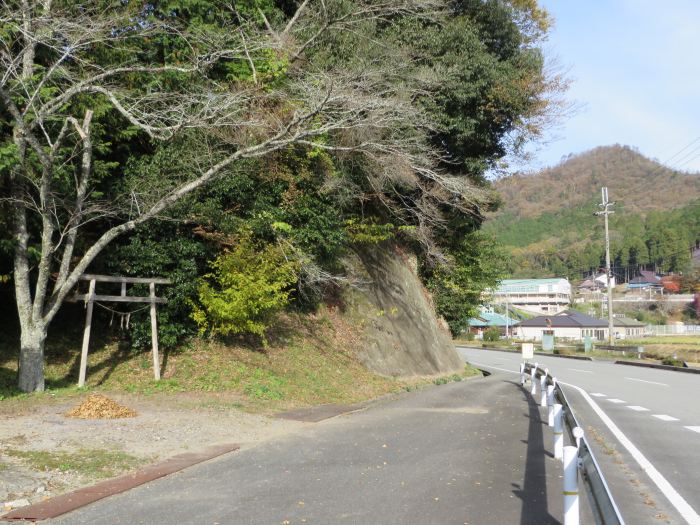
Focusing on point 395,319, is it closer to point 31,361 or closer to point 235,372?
point 235,372

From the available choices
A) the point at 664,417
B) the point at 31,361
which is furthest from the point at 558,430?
the point at 31,361

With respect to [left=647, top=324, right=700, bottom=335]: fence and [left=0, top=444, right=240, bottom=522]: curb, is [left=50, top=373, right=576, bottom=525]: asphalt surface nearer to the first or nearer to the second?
[left=0, top=444, right=240, bottom=522]: curb

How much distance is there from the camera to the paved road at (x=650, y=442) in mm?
6133

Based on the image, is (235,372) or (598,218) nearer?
(235,372)

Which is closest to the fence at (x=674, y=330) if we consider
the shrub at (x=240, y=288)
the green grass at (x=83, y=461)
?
the shrub at (x=240, y=288)

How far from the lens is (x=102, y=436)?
8195mm

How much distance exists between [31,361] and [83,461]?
455cm

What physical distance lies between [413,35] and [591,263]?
10533 cm

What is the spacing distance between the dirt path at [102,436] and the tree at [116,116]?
84.7 inches

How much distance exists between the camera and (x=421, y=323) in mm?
23359

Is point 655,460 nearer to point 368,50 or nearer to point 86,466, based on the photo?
point 86,466

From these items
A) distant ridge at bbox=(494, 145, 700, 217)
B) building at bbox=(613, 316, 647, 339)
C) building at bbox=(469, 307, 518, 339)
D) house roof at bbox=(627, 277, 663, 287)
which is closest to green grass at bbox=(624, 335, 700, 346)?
building at bbox=(613, 316, 647, 339)

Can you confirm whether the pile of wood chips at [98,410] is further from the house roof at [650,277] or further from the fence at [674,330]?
the house roof at [650,277]

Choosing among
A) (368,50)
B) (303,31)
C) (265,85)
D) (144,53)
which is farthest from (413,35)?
(144,53)
